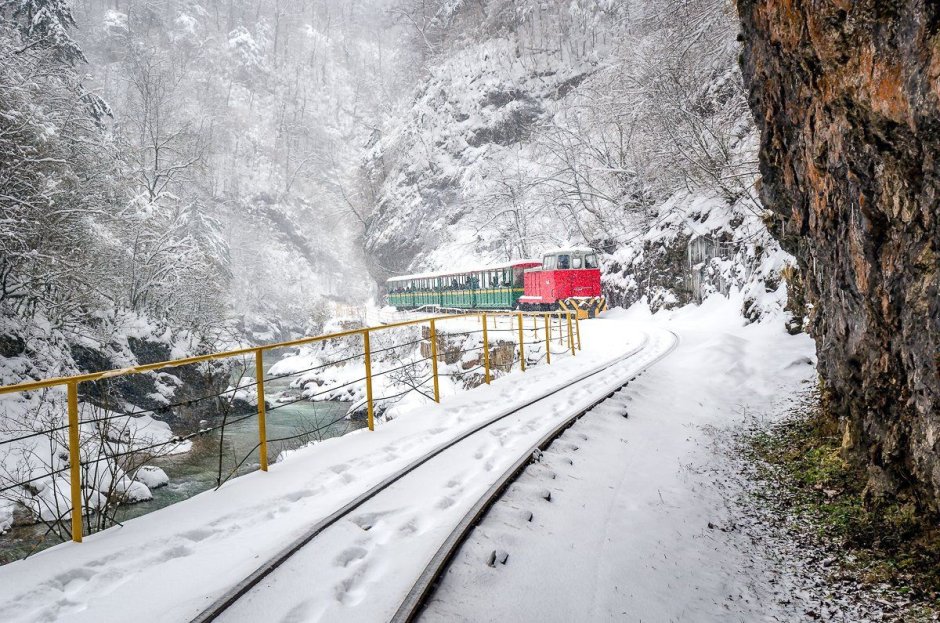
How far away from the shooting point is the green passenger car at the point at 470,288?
84.5 ft

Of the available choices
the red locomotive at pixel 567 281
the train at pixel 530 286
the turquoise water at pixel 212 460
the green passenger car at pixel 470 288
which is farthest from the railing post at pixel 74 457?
the green passenger car at pixel 470 288

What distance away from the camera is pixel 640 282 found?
83.3 ft

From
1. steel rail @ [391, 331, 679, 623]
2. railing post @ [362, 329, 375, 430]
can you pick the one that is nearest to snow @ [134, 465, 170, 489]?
railing post @ [362, 329, 375, 430]

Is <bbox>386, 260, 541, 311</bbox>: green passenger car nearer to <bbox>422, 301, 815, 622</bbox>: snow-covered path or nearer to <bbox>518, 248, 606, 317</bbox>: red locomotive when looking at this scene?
<bbox>518, 248, 606, 317</bbox>: red locomotive

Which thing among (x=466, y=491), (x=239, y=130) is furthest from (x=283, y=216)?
(x=466, y=491)

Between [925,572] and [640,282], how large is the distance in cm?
2315

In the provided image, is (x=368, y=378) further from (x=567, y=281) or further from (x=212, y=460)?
(x=567, y=281)

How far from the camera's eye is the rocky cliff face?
285 cm

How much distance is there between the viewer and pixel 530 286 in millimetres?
24922

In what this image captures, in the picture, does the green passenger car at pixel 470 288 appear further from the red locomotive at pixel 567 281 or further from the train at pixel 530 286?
the red locomotive at pixel 567 281

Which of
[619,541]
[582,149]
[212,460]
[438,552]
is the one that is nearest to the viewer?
[438,552]

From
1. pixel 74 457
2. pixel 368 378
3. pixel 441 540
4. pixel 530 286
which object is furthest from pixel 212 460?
pixel 530 286

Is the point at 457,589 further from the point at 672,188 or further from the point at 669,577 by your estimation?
the point at 672,188

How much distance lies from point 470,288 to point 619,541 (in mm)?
25063
